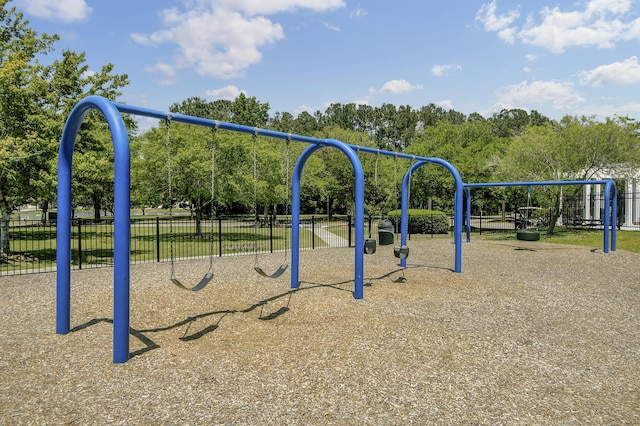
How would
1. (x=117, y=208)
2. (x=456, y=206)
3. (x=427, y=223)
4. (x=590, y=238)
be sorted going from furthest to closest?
(x=427, y=223) → (x=590, y=238) → (x=456, y=206) → (x=117, y=208)

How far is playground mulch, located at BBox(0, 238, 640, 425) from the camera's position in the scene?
375 centimetres

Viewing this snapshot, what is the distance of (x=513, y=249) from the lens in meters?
16.8

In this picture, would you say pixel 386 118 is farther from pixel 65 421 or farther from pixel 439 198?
pixel 65 421

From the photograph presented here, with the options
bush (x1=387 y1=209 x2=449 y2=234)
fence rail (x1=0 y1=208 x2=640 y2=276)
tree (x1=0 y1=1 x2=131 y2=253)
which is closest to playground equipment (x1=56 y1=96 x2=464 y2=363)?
fence rail (x1=0 y1=208 x2=640 y2=276)

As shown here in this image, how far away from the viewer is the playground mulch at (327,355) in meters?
3.75

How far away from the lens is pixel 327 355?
4930 millimetres

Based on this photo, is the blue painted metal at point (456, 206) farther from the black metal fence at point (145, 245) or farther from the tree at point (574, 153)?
the tree at point (574, 153)

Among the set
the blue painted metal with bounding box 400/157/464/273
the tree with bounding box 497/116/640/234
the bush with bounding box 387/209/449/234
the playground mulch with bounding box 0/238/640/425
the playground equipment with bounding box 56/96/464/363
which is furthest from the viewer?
the bush with bounding box 387/209/449/234

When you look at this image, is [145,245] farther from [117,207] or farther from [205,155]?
[117,207]

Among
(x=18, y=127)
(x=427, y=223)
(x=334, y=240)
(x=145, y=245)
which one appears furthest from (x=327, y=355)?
(x=427, y=223)

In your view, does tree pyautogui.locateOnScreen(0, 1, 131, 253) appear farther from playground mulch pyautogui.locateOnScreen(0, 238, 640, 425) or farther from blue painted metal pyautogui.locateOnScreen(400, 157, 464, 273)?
blue painted metal pyautogui.locateOnScreen(400, 157, 464, 273)

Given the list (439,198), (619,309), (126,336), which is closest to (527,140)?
(439,198)

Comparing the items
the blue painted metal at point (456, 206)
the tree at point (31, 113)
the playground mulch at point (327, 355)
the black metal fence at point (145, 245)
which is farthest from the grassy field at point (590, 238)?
the tree at point (31, 113)

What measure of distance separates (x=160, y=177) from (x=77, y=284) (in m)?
11.7
